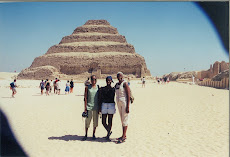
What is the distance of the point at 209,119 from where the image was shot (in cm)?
877

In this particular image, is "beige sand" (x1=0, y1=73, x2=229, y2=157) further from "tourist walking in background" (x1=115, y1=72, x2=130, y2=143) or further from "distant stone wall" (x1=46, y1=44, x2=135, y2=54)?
"distant stone wall" (x1=46, y1=44, x2=135, y2=54)

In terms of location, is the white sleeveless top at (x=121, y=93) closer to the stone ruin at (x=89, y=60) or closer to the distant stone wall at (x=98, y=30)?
the stone ruin at (x=89, y=60)

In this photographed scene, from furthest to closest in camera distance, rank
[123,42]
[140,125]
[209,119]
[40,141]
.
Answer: [123,42], [209,119], [140,125], [40,141]

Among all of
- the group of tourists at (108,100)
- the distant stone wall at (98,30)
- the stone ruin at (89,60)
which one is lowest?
the group of tourists at (108,100)

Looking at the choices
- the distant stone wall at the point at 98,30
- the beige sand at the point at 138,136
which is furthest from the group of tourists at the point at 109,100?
the distant stone wall at the point at 98,30

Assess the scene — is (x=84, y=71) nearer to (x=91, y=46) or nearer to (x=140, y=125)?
(x=91, y=46)

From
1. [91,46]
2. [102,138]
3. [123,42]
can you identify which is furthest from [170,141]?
[123,42]

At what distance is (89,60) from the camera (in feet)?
206

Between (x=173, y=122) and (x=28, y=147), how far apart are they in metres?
4.84

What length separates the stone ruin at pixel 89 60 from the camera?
6166cm

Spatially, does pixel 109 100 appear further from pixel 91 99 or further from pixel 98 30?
pixel 98 30

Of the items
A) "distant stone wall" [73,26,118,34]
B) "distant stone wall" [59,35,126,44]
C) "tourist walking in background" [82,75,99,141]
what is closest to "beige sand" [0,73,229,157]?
"tourist walking in background" [82,75,99,141]

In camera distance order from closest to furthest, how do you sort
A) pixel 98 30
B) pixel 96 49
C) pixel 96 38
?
pixel 96 49
pixel 96 38
pixel 98 30

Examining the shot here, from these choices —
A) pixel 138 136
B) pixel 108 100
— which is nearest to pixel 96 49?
pixel 138 136
